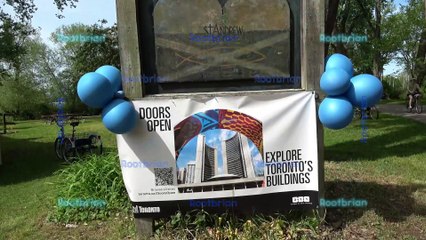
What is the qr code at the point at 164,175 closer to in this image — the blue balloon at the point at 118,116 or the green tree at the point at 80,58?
the blue balloon at the point at 118,116

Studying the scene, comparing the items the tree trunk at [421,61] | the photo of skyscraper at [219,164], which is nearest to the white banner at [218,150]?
the photo of skyscraper at [219,164]

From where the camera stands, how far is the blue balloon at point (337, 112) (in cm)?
388

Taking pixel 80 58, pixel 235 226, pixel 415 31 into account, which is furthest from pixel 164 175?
pixel 80 58

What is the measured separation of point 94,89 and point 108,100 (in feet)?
0.90

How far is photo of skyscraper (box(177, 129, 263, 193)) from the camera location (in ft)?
13.9

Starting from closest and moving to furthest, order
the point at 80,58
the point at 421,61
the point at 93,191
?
the point at 93,191, the point at 421,61, the point at 80,58

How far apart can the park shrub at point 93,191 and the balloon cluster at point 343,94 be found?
8.94 feet

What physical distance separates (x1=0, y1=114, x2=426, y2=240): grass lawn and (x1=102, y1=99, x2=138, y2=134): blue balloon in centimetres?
131

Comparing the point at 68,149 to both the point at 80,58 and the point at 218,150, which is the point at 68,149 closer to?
the point at 218,150

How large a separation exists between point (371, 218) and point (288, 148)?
4.70 feet

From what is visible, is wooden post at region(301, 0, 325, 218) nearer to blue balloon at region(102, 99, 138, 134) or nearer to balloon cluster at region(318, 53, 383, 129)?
balloon cluster at region(318, 53, 383, 129)

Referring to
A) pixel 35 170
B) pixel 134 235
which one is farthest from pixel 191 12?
pixel 35 170

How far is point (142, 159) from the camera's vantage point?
426 centimetres

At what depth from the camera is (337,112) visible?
12.7 ft
